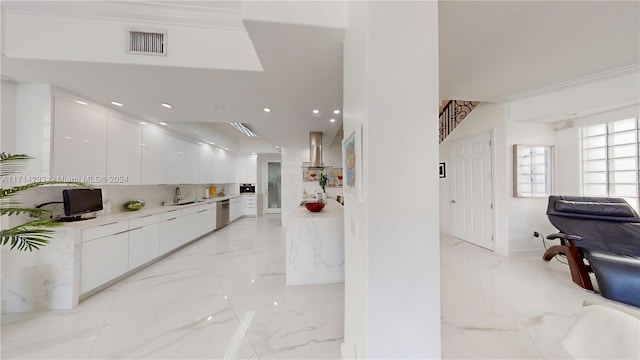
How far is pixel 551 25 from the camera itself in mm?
1765

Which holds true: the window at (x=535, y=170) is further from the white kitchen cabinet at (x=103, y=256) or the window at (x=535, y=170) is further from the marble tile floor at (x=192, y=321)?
the white kitchen cabinet at (x=103, y=256)

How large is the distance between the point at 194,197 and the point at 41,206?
115 inches

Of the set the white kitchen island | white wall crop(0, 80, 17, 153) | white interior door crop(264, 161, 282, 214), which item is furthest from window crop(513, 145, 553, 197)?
white wall crop(0, 80, 17, 153)

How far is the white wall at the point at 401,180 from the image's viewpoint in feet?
3.28

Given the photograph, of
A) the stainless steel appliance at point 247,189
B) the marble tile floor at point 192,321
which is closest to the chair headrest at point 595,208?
the marble tile floor at point 192,321

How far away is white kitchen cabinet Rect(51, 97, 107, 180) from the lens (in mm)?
2328

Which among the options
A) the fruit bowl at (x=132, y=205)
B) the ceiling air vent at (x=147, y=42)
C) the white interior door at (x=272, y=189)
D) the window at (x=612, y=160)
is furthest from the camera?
the white interior door at (x=272, y=189)

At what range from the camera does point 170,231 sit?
3631mm

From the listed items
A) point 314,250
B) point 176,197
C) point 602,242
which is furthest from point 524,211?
point 176,197

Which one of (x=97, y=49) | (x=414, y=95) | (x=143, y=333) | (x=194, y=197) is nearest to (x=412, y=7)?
(x=414, y=95)

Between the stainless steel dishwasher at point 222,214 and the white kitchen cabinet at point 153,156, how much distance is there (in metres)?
1.80

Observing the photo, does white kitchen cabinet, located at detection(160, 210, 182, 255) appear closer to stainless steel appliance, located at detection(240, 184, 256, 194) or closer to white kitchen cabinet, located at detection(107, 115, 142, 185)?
white kitchen cabinet, located at detection(107, 115, 142, 185)

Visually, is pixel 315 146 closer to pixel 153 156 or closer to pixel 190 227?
pixel 153 156

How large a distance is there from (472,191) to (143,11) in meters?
5.25
